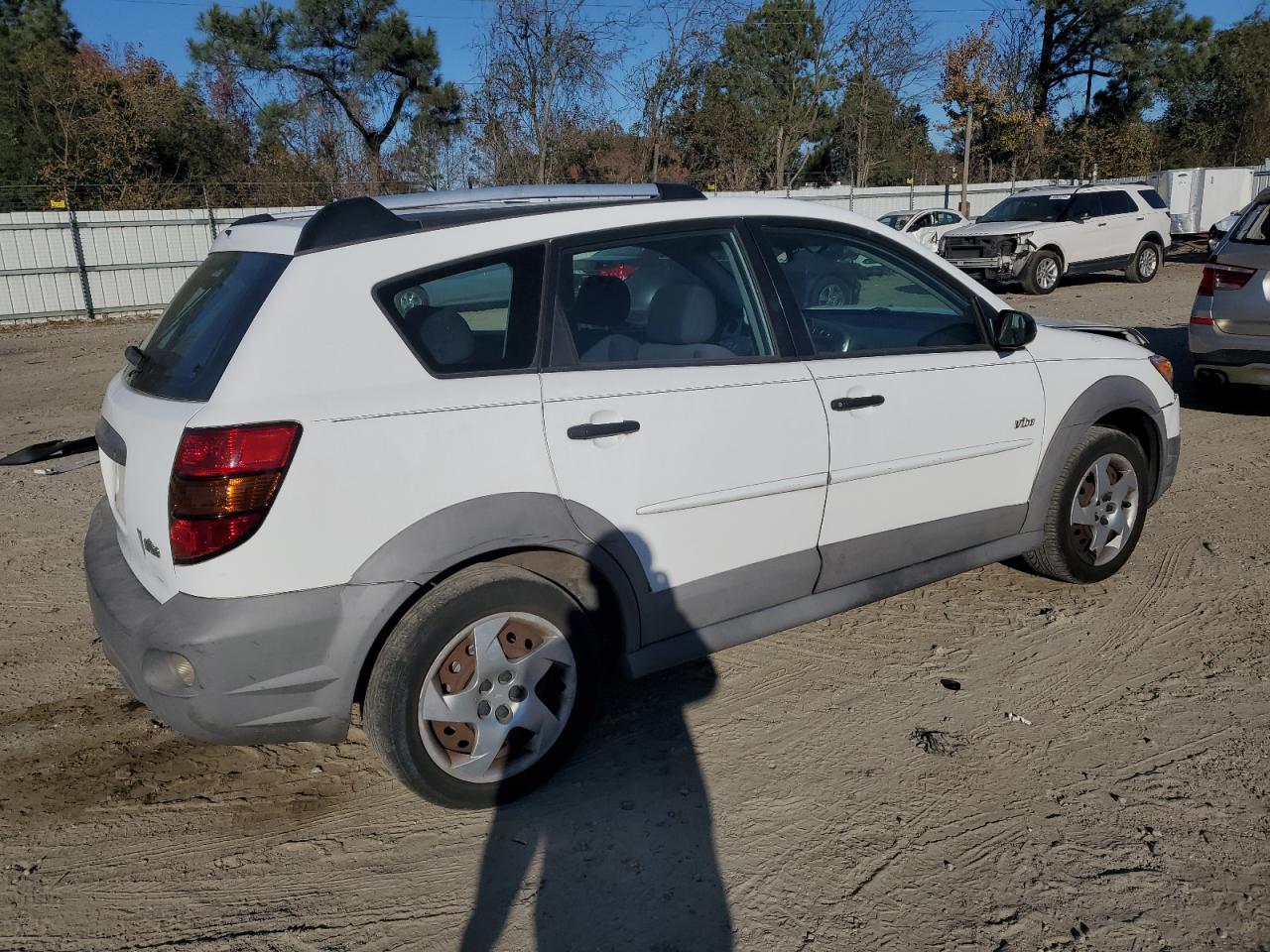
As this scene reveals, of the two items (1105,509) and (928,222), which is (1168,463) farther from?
(928,222)

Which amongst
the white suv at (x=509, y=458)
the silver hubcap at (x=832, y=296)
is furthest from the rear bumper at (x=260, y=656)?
the silver hubcap at (x=832, y=296)

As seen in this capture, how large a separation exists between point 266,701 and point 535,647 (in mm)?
779

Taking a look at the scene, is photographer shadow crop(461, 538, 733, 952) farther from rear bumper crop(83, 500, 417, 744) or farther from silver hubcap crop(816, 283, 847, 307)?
silver hubcap crop(816, 283, 847, 307)

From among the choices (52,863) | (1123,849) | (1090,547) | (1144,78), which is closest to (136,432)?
(52,863)

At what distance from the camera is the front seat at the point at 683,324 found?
11.2ft

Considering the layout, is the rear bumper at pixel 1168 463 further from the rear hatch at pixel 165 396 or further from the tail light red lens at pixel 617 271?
the rear hatch at pixel 165 396

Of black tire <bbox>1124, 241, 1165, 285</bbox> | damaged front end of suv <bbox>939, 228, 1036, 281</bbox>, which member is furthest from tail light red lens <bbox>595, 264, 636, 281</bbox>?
black tire <bbox>1124, 241, 1165, 285</bbox>

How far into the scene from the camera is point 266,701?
9.16 ft

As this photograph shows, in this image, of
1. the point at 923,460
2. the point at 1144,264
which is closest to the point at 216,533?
the point at 923,460

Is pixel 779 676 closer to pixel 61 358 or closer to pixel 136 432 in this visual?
pixel 136 432

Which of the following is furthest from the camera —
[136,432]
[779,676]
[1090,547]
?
[1090,547]

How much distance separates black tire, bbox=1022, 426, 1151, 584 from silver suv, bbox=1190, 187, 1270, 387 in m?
3.38

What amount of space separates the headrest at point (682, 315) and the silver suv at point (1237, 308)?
18.3ft

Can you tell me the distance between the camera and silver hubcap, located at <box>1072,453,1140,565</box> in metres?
4.50
